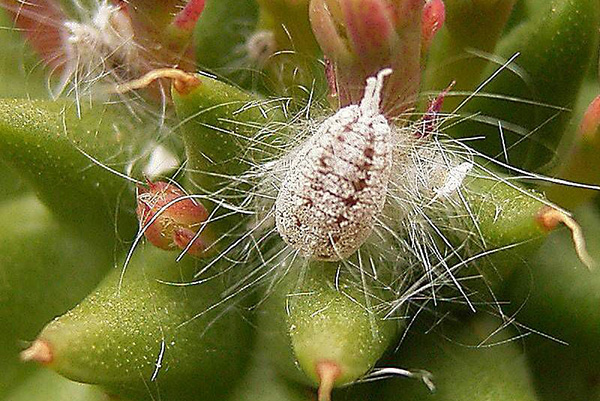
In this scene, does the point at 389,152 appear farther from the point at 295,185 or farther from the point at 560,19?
the point at 560,19

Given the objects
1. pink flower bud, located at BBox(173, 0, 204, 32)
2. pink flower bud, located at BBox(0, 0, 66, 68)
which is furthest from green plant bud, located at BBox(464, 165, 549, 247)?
pink flower bud, located at BBox(0, 0, 66, 68)

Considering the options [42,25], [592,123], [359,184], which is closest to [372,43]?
[359,184]

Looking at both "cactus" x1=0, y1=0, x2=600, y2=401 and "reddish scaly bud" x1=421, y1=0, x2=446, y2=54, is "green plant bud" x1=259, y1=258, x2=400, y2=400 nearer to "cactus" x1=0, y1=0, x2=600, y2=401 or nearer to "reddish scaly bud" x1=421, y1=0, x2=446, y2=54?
"cactus" x1=0, y1=0, x2=600, y2=401

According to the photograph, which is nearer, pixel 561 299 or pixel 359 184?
pixel 359 184

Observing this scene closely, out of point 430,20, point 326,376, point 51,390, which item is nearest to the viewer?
point 326,376

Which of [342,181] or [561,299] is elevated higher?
[342,181]

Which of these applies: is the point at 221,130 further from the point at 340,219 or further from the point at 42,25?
the point at 42,25

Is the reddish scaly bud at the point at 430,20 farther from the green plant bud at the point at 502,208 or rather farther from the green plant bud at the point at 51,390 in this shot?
the green plant bud at the point at 51,390
